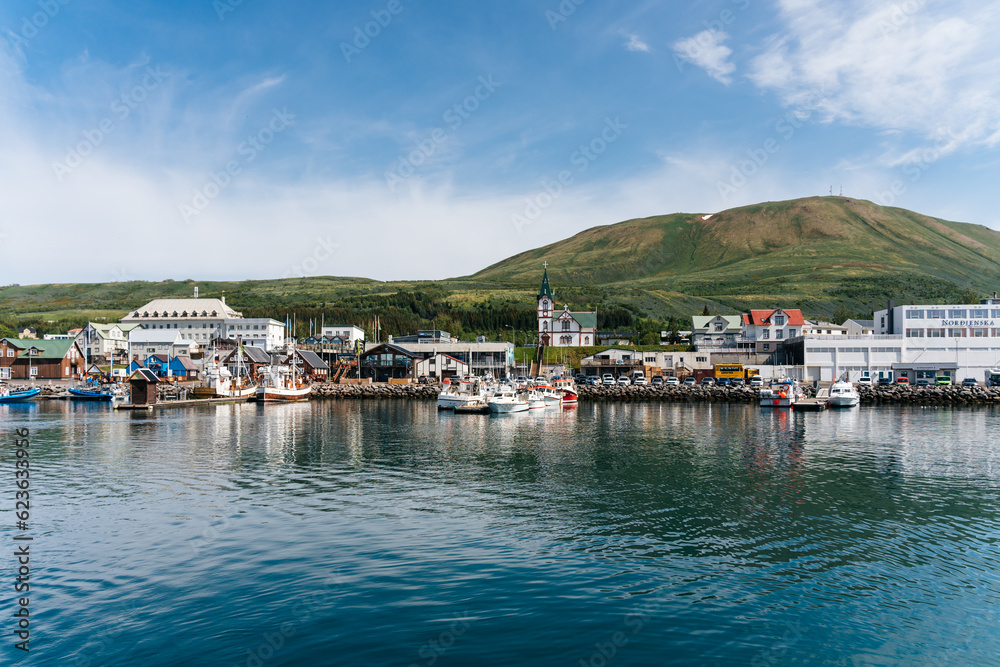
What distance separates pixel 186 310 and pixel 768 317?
448 feet

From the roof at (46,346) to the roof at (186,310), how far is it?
158 ft

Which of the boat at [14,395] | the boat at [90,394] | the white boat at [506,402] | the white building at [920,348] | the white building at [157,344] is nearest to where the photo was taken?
the white boat at [506,402]

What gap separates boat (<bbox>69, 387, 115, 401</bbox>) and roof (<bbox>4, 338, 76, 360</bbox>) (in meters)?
23.8

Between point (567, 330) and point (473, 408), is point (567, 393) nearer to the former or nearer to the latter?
point (473, 408)

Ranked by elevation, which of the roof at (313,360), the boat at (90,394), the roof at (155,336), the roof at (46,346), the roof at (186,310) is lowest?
the boat at (90,394)

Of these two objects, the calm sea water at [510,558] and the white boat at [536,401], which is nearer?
the calm sea water at [510,558]

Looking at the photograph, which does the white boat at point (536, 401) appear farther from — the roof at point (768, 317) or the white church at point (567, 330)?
the white church at point (567, 330)

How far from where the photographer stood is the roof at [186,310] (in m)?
156

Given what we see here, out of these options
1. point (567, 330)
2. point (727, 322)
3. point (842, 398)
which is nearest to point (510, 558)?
point (842, 398)

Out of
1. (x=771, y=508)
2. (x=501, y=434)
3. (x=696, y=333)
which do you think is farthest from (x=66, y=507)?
(x=696, y=333)

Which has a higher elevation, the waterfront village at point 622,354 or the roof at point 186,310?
the roof at point 186,310

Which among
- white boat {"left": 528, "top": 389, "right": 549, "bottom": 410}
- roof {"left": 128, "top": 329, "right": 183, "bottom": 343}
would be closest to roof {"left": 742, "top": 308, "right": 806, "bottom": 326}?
white boat {"left": 528, "top": 389, "right": 549, "bottom": 410}

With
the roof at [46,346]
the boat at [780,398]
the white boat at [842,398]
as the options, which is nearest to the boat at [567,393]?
the boat at [780,398]

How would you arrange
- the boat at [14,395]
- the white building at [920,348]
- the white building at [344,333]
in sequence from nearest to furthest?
1. the boat at [14,395]
2. the white building at [920,348]
3. the white building at [344,333]
